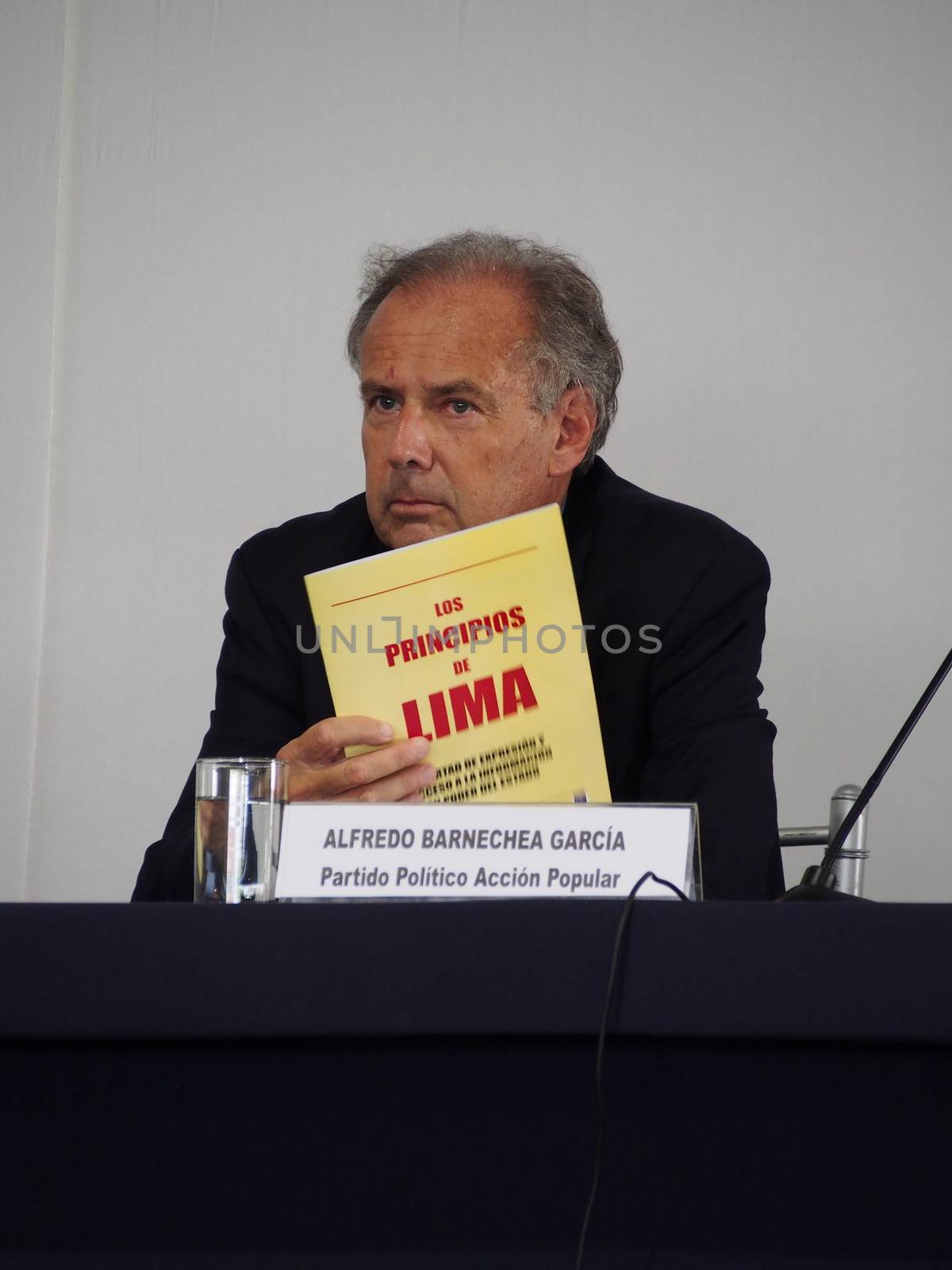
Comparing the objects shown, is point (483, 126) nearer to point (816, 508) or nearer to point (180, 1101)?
point (816, 508)

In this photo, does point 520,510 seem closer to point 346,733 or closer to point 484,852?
point 346,733

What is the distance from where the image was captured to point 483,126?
240 cm

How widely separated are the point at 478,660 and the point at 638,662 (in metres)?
0.45

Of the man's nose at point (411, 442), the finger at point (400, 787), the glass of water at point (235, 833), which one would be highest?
the man's nose at point (411, 442)

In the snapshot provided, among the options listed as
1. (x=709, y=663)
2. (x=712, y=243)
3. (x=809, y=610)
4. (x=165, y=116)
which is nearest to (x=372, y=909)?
(x=709, y=663)

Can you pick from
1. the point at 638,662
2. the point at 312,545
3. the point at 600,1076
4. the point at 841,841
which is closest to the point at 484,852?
the point at 600,1076

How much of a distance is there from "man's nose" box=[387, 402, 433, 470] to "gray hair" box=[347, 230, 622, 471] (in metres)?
0.16

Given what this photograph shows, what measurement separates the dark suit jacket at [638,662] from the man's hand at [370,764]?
0.26 metres

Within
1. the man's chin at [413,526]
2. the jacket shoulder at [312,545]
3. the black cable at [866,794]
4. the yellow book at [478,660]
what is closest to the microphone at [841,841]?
the black cable at [866,794]

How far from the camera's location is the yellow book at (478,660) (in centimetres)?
125

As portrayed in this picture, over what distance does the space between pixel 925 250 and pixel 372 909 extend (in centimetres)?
195

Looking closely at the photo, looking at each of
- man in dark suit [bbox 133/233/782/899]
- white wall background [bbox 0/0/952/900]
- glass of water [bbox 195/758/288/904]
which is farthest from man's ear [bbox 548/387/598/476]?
glass of water [bbox 195/758/288/904]

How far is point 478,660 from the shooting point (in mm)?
1252

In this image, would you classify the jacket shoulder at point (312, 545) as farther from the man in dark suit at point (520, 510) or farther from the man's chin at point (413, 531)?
the man's chin at point (413, 531)
